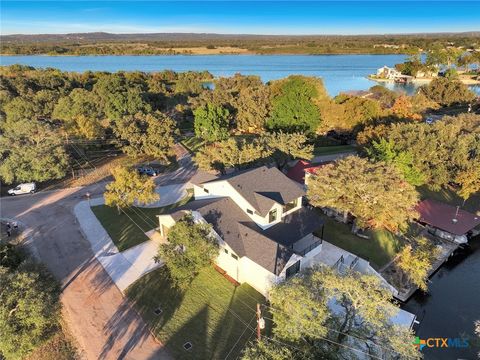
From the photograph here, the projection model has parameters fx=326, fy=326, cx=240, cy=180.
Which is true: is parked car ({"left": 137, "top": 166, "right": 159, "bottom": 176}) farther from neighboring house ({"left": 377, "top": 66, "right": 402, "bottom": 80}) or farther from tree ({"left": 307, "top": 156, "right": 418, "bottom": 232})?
neighboring house ({"left": 377, "top": 66, "right": 402, "bottom": 80})

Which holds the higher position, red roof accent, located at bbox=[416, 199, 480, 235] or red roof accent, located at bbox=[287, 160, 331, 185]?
red roof accent, located at bbox=[287, 160, 331, 185]

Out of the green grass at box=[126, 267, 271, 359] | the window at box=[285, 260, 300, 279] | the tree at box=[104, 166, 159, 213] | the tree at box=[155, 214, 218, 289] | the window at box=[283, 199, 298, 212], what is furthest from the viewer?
the tree at box=[104, 166, 159, 213]

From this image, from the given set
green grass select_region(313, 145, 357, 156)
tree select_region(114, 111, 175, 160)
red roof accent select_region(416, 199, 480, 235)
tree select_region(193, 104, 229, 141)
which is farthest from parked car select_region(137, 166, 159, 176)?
red roof accent select_region(416, 199, 480, 235)

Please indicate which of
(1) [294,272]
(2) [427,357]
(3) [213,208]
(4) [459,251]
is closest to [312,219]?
(1) [294,272]

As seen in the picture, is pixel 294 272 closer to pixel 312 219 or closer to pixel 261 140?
pixel 312 219

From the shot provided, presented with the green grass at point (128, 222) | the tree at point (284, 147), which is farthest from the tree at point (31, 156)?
the tree at point (284, 147)

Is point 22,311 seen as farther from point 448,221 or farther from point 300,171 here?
point 448,221

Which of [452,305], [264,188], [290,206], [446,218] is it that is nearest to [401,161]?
[446,218]

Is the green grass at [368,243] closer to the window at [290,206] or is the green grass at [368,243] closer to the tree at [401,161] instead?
the window at [290,206]
